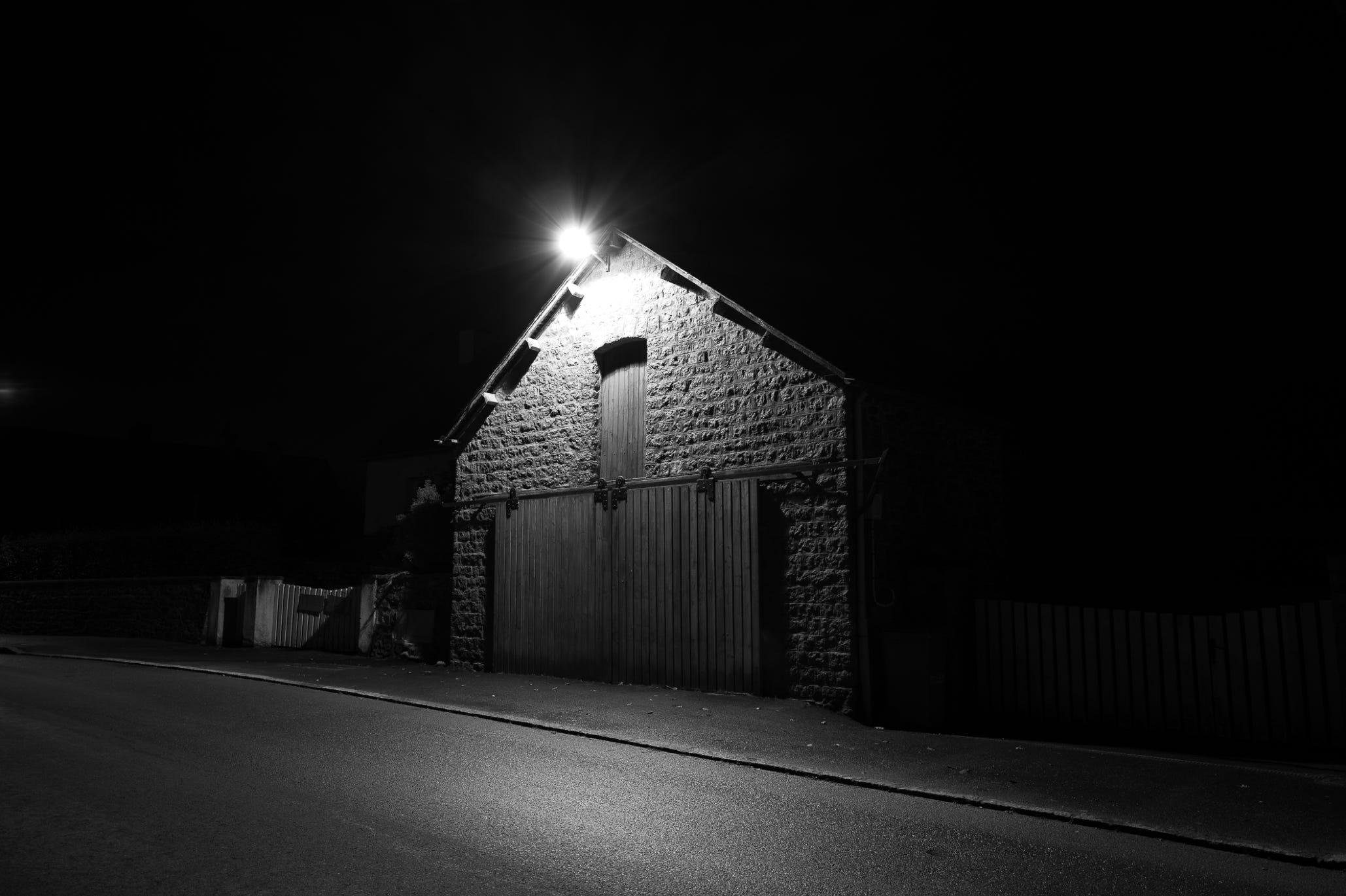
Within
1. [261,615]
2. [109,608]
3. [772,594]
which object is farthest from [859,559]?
[109,608]

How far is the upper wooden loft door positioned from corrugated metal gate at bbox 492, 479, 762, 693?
18.9 inches

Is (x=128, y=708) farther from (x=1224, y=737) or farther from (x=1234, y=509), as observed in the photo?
(x=1234, y=509)

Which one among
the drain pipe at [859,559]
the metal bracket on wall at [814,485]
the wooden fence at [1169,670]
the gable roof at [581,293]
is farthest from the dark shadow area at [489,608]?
the wooden fence at [1169,670]

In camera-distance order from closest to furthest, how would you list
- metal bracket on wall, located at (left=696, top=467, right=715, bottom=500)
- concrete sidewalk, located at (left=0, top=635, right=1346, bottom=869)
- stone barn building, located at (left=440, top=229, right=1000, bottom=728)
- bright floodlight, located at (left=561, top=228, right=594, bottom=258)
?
concrete sidewalk, located at (left=0, top=635, right=1346, bottom=869)
stone barn building, located at (left=440, top=229, right=1000, bottom=728)
metal bracket on wall, located at (left=696, top=467, right=715, bottom=500)
bright floodlight, located at (left=561, top=228, right=594, bottom=258)

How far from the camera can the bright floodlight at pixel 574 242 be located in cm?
1290

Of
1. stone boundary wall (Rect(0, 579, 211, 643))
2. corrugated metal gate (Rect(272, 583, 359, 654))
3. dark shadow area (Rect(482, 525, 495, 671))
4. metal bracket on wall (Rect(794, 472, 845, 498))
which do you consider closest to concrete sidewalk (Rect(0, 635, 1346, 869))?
dark shadow area (Rect(482, 525, 495, 671))

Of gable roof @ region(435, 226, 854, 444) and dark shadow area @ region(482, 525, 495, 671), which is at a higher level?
gable roof @ region(435, 226, 854, 444)

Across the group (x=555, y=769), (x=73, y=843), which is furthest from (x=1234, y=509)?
(x=73, y=843)

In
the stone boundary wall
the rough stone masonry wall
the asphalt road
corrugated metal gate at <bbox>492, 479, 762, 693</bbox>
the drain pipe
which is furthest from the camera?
the stone boundary wall

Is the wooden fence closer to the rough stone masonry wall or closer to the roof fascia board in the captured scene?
the rough stone masonry wall

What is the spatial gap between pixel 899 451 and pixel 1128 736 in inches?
155

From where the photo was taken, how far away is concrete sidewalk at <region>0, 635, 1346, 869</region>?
238 inches

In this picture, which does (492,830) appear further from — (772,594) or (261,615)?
(261,615)

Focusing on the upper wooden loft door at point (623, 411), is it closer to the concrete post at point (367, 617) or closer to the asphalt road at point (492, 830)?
the asphalt road at point (492, 830)
